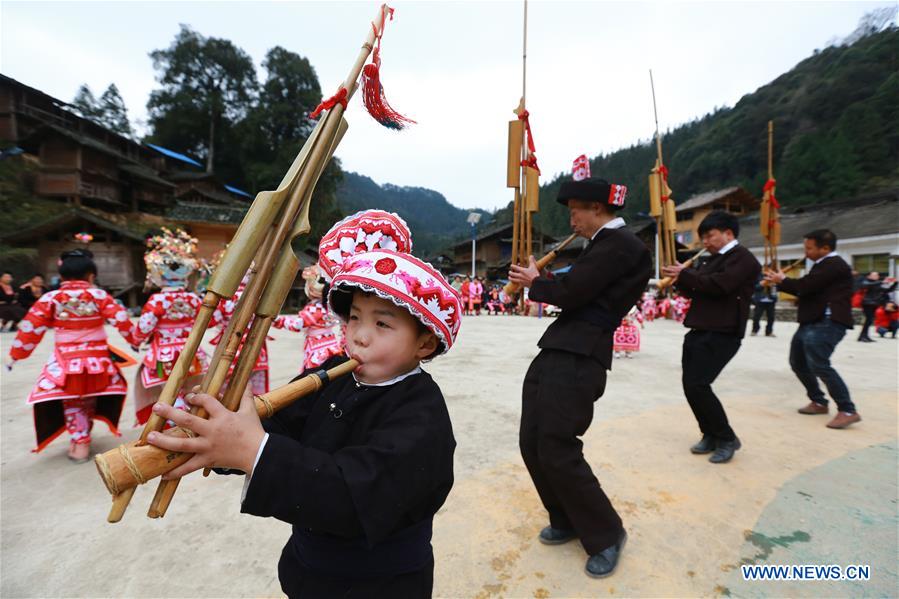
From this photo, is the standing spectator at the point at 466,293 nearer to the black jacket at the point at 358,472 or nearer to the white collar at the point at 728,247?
the white collar at the point at 728,247

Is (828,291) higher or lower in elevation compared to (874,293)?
higher

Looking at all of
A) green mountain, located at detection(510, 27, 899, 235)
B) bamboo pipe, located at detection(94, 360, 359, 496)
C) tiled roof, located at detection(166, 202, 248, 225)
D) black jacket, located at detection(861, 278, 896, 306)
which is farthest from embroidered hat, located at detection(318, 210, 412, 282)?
green mountain, located at detection(510, 27, 899, 235)

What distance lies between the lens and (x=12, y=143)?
82.1 ft

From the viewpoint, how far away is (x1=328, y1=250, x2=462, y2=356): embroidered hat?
3.90 ft

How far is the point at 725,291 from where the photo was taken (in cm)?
346

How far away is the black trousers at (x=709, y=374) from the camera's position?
3.49 meters

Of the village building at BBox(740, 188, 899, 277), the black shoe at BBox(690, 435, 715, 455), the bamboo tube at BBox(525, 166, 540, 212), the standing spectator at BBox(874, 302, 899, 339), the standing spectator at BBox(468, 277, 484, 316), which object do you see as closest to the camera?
the bamboo tube at BBox(525, 166, 540, 212)

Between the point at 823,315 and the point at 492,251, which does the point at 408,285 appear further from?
the point at 492,251

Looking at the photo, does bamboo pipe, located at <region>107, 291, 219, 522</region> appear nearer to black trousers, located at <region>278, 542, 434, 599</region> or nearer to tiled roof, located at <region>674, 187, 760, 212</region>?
black trousers, located at <region>278, 542, 434, 599</region>

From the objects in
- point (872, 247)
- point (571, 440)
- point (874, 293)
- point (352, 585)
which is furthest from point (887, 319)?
point (352, 585)

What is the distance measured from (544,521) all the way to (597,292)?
1509 millimetres

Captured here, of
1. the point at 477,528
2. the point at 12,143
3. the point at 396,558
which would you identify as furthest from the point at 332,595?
the point at 12,143

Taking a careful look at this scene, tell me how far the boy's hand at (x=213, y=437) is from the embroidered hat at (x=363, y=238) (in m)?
1.36

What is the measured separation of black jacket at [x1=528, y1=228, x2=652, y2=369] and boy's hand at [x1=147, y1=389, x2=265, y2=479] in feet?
5.92
